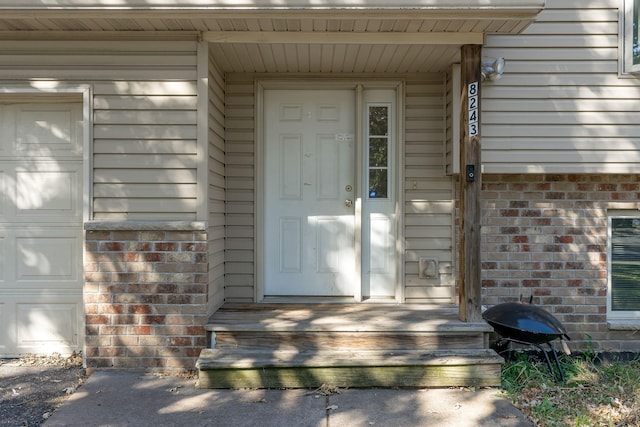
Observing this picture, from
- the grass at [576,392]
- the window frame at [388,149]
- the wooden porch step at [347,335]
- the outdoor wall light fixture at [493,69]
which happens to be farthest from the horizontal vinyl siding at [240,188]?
the grass at [576,392]

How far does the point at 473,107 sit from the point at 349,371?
6.94 ft

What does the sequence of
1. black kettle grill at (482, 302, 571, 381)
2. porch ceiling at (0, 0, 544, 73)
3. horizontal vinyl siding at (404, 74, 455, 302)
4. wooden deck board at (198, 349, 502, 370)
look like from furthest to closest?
horizontal vinyl siding at (404, 74, 455, 302)
black kettle grill at (482, 302, 571, 381)
wooden deck board at (198, 349, 502, 370)
porch ceiling at (0, 0, 544, 73)

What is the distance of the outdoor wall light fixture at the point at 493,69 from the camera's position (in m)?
4.21

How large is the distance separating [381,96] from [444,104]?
57 cm

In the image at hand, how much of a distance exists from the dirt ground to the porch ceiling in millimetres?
2505

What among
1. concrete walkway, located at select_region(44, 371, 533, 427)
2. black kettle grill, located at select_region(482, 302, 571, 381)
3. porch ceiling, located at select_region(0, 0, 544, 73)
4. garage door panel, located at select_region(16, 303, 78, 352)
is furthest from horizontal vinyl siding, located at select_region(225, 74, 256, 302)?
black kettle grill, located at select_region(482, 302, 571, 381)

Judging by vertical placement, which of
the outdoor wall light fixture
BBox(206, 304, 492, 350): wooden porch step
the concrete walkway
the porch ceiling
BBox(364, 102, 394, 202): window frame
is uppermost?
the porch ceiling

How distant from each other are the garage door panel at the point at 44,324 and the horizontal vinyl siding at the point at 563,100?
363 centimetres

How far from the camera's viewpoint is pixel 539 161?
14.4ft

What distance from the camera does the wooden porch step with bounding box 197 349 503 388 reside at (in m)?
3.66

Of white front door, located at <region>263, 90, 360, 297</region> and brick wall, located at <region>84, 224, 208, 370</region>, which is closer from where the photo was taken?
brick wall, located at <region>84, 224, 208, 370</region>

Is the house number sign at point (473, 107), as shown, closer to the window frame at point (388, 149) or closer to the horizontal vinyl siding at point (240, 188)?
the window frame at point (388, 149)

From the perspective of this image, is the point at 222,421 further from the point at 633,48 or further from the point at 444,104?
the point at 633,48

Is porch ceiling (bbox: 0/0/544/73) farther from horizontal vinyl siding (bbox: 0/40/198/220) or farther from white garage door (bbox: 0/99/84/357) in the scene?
white garage door (bbox: 0/99/84/357)
